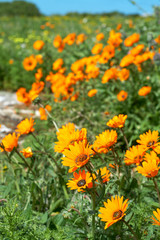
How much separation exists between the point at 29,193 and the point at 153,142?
914 mm

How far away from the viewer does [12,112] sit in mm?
4438

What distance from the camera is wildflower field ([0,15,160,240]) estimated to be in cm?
138

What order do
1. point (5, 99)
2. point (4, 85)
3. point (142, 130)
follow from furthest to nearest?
point (4, 85)
point (5, 99)
point (142, 130)

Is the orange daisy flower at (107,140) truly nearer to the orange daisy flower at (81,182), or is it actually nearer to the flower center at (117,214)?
the orange daisy flower at (81,182)

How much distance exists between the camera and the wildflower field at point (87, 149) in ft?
4.51

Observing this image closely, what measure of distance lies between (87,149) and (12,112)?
11.0ft

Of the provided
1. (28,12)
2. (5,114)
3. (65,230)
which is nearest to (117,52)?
(5,114)

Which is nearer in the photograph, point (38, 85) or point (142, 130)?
point (142, 130)

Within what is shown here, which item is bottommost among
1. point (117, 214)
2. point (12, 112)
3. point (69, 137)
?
point (12, 112)

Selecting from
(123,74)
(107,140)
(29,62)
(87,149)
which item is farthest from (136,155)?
(29,62)

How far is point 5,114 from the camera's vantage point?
14.1 ft

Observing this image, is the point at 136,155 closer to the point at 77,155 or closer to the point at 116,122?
the point at 116,122

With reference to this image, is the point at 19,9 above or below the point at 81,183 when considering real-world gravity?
above

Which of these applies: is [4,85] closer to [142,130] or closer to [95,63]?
[95,63]
